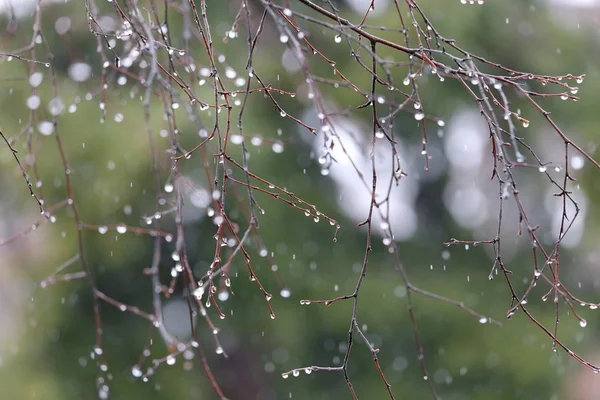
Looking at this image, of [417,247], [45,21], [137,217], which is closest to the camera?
[137,217]

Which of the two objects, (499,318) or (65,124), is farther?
(499,318)

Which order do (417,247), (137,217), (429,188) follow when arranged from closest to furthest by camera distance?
(137,217) < (417,247) < (429,188)

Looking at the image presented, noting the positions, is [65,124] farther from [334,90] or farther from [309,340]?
[309,340]

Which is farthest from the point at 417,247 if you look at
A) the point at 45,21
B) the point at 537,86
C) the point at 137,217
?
the point at 45,21

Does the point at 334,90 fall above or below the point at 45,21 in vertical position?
above

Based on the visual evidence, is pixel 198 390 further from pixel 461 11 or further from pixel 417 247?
pixel 461 11

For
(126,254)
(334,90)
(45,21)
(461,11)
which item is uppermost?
(461,11)

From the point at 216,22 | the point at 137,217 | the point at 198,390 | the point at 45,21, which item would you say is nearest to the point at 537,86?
the point at 216,22
